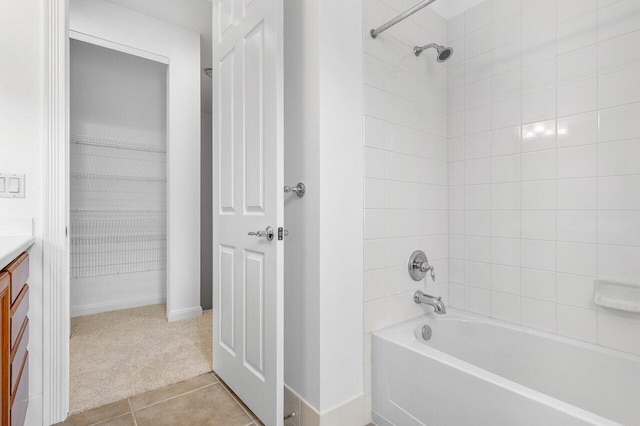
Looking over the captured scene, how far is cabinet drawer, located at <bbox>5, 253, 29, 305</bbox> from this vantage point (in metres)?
1.06

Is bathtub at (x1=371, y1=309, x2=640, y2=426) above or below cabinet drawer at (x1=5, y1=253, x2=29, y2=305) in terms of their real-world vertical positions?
below

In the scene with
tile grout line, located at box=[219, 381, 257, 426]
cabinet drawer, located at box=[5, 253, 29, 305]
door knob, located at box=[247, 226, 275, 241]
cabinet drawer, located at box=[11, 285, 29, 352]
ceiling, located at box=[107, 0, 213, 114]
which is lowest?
tile grout line, located at box=[219, 381, 257, 426]

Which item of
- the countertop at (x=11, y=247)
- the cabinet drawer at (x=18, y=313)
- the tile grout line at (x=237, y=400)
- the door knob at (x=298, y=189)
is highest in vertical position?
the door knob at (x=298, y=189)

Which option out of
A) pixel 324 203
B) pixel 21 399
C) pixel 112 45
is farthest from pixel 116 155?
pixel 324 203

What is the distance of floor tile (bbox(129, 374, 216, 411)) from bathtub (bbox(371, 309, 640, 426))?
3.29 ft

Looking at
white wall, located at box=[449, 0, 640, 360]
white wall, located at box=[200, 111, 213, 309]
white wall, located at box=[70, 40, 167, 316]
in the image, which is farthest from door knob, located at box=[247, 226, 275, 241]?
white wall, located at box=[200, 111, 213, 309]

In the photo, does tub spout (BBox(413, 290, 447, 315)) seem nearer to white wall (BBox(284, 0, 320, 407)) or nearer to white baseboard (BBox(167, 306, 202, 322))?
white wall (BBox(284, 0, 320, 407))

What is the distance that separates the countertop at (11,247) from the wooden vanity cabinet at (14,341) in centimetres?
4

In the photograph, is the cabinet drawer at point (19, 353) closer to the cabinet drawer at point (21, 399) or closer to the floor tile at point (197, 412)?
the cabinet drawer at point (21, 399)

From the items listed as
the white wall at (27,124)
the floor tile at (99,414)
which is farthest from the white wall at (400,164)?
the white wall at (27,124)

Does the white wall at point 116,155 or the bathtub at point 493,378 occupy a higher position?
the white wall at point 116,155

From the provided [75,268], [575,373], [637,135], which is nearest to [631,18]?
[637,135]

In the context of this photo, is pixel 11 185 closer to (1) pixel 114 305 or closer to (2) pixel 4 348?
(2) pixel 4 348

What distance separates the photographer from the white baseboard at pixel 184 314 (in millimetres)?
2941
